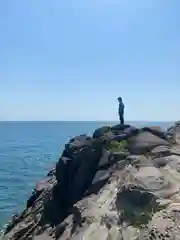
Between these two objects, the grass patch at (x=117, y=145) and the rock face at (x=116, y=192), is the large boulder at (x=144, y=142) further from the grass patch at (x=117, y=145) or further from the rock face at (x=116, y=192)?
the grass patch at (x=117, y=145)

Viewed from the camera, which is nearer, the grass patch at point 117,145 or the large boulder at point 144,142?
the large boulder at point 144,142

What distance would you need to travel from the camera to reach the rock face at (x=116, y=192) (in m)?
9.36

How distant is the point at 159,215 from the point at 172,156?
6.71m

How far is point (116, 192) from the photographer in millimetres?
12312

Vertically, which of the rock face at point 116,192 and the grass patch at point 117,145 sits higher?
the grass patch at point 117,145

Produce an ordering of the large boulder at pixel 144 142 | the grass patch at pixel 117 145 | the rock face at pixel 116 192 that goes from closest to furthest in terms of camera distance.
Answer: the rock face at pixel 116 192 < the large boulder at pixel 144 142 < the grass patch at pixel 117 145

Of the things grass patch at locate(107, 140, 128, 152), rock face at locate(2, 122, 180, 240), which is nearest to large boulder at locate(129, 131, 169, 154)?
rock face at locate(2, 122, 180, 240)

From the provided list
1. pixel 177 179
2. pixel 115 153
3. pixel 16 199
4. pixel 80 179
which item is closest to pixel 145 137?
pixel 115 153

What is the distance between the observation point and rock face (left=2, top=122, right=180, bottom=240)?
9359mm

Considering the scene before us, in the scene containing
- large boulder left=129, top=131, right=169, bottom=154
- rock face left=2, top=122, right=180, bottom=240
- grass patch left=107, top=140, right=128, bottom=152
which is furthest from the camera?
grass patch left=107, top=140, right=128, bottom=152

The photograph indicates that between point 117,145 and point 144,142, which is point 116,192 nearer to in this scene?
point 144,142

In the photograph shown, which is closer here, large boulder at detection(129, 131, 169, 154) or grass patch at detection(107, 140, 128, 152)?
large boulder at detection(129, 131, 169, 154)

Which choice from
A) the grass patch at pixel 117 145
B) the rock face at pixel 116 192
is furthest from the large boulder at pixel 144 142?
the grass patch at pixel 117 145

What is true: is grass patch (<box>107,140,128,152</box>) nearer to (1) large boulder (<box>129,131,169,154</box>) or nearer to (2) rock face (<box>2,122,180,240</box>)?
(2) rock face (<box>2,122,180,240</box>)
